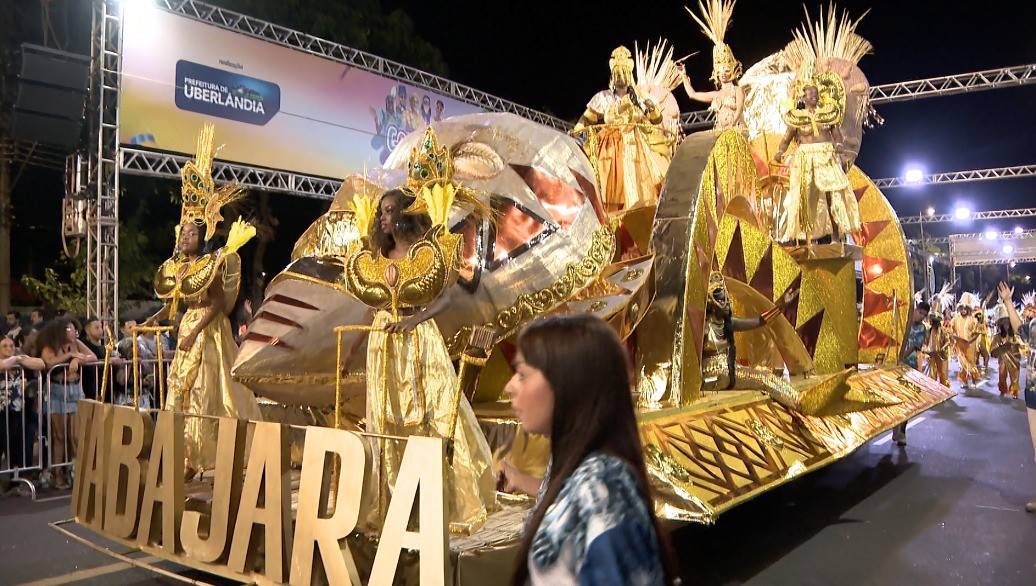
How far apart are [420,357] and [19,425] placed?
5.05 metres

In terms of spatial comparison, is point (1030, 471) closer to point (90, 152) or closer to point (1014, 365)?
point (1014, 365)

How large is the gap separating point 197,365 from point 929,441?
7906 millimetres

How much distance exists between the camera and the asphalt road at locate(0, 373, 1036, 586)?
4.23 m

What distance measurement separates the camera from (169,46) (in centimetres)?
973

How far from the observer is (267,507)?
3.18 metres

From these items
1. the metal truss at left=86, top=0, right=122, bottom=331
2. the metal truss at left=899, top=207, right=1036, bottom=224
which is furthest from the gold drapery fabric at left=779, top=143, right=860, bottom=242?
the metal truss at left=899, top=207, right=1036, bottom=224

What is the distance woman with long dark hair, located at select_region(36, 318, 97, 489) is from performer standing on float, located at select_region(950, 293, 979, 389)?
15426 millimetres

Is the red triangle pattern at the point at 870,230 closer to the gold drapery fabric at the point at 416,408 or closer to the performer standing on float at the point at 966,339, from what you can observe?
Answer: the gold drapery fabric at the point at 416,408

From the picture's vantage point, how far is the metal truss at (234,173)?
9438 millimetres

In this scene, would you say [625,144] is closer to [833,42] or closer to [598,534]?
[833,42]

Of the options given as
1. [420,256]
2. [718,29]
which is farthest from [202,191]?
[718,29]

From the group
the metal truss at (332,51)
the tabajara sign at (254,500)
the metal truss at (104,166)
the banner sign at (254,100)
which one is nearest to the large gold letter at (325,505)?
the tabajara sign at (254,500)

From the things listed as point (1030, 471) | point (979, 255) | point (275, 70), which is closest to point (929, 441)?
point (1030, 471)

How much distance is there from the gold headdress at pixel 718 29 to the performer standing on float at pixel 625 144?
1.11 m
